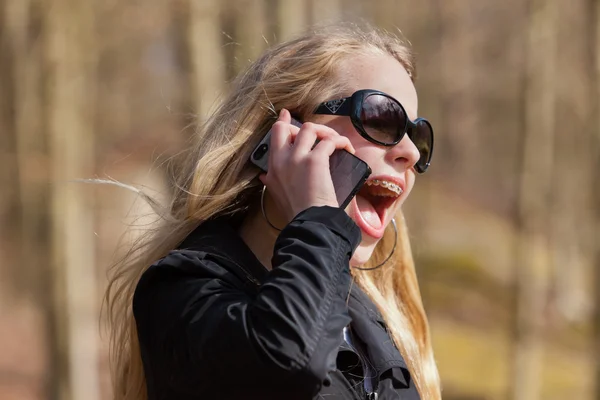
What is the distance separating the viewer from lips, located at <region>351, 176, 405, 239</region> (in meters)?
2.06

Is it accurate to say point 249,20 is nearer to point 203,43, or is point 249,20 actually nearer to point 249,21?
point 249,21

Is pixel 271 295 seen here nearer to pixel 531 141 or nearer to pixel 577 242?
pixel 531 141

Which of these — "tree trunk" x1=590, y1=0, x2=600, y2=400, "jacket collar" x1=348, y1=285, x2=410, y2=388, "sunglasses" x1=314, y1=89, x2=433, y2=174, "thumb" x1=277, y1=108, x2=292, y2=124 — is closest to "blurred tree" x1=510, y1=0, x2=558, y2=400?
A: "tree trunk" x1=590, y1=0, x2=600, y2=400

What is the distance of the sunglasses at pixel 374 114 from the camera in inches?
78.0

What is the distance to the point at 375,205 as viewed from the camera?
215cm

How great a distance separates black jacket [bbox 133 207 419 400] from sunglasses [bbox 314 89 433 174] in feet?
1.21

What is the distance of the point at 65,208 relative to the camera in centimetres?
799

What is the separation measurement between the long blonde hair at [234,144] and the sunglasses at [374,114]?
4cm

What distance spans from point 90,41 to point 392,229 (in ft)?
24.1

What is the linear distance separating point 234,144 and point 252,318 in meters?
0.58

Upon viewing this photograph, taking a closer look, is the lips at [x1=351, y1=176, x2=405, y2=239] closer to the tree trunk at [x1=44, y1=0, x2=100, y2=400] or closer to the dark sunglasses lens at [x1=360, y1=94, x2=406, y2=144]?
the dark sunglasses lens at [x1=360, y1=94, x2=406, y2=144]

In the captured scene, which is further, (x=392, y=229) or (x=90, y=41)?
(x=90, y=41)

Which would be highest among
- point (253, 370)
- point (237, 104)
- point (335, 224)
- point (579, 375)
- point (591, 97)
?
point (591, 97)

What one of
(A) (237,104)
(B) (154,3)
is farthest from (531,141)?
(A) (237,104)
